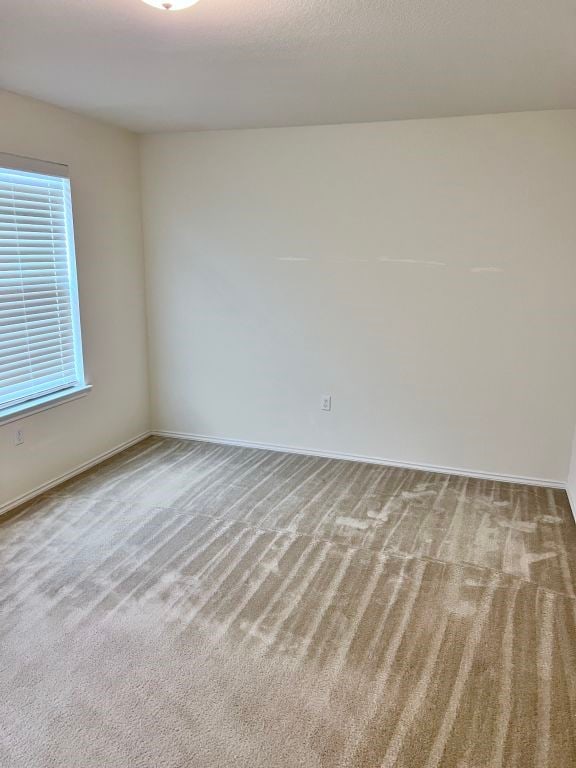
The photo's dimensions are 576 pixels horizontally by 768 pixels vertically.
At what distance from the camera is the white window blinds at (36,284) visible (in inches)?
129

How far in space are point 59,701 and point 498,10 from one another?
114 inches

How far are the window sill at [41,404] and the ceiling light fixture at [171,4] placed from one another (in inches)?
93.4

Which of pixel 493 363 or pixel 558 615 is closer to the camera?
pixel 558 615

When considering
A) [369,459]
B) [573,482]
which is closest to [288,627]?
[369,459]

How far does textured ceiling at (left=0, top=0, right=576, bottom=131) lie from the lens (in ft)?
6.58

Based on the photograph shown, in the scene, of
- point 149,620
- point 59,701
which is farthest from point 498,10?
point 59,701

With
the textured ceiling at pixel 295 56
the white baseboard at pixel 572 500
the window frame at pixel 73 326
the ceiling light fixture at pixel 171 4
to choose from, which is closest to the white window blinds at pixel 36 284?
the window frame at pixel 73 326

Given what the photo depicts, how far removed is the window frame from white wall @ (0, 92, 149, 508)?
2.1 inches

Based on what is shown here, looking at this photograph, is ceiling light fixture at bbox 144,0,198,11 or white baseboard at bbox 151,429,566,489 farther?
white baseboard at bbox 151,429,566,489

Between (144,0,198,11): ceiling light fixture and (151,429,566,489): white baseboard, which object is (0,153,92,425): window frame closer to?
(151,429,566,489): white baseboard

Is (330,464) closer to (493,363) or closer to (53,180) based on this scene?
(493,363)

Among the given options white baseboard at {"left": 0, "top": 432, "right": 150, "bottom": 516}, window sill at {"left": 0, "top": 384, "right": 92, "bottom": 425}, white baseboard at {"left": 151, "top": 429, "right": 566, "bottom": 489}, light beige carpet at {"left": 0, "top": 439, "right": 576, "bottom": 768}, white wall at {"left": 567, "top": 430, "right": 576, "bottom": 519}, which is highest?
window sill at {"left": 0, "top": 384, "right": 92, "bottom": 425}

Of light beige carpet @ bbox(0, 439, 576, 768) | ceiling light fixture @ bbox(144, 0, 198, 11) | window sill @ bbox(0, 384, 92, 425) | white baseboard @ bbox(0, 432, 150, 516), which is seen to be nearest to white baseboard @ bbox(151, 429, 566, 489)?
light beige carpet @ bbox(0, 439, 576, 768)

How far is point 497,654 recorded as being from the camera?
7.26ft
